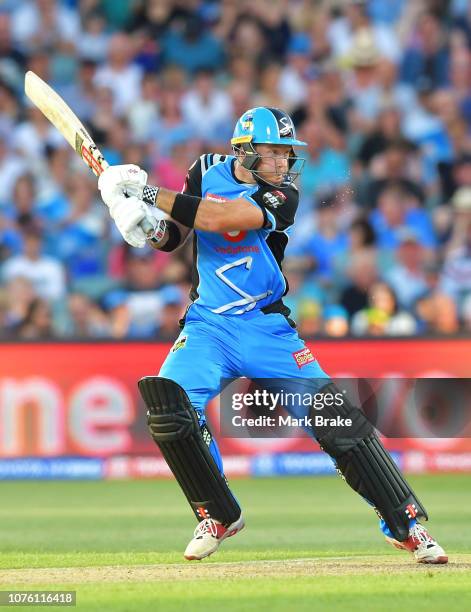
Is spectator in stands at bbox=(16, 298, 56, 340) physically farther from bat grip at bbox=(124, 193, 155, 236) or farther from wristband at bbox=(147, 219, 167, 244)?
bat grip at bbox=(124, 193, 155, 236)

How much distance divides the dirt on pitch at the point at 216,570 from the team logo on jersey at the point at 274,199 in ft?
5.77

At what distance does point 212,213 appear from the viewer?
6.43m

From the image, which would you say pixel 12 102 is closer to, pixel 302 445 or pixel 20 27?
pixel 20 27

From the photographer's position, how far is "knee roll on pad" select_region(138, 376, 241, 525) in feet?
21.1

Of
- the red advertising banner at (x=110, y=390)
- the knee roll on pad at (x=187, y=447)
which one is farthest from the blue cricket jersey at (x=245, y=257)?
the red advertising banner at (x=110, y=390)

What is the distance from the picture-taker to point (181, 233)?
686 centimetres

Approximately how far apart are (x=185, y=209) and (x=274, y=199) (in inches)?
17.5

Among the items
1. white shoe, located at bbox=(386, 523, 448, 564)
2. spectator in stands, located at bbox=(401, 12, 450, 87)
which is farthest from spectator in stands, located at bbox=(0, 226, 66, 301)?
white shoe, located at bbox=(386, 523, 448, 564)

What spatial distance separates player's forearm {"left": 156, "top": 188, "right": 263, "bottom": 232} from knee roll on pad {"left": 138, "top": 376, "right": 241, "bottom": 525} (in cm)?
77

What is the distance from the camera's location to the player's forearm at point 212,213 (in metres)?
6.42

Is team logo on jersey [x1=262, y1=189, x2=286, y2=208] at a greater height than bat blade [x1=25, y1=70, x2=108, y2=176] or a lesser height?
lesser

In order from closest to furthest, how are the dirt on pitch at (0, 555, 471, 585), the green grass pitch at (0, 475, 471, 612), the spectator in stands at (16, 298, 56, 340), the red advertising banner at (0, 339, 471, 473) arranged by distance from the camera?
the green grass pitch at (0, 475, 471, 612)
the dirt on pitch at (0, 555, 471, 585)
the red advertising banner at (0, 339, 471, 473)
the spectator in stands at (16, 298, 56, 340)

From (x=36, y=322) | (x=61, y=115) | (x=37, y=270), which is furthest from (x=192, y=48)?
(x=61, y=115)

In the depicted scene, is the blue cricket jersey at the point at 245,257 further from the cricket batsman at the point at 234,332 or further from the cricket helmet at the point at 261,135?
the cricket helmet at the point at 261,135
